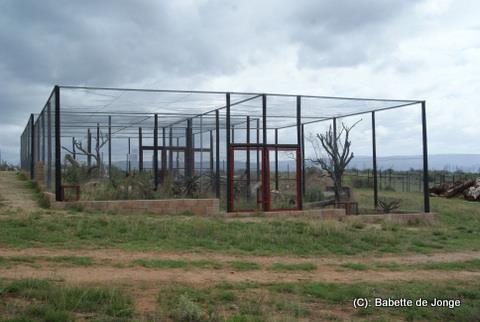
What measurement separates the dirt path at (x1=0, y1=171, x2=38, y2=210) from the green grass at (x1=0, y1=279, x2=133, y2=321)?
10.0m

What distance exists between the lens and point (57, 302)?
654 cm

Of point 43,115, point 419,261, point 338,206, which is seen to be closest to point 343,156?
point 338,206

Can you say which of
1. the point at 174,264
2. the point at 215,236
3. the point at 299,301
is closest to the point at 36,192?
the point at 215,236

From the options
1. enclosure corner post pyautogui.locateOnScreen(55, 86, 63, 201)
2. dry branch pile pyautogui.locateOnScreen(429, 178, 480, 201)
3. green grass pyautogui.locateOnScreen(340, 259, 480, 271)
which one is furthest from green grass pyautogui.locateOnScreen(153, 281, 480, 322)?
dry branch pile pyautogui.locateOnScreen(429, 178, 480, 201)

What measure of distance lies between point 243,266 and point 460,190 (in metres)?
26.2

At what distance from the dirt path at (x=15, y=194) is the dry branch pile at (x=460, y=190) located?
74.6 ft

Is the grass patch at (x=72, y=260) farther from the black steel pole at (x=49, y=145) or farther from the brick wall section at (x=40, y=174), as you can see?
the brick wall section at (x=40, y=174)

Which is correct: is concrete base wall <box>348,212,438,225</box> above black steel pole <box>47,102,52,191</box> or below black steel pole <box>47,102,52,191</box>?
below

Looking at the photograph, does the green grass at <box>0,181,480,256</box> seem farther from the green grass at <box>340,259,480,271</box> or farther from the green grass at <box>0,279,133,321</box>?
the green grass at <box>0,279,133,321</box>

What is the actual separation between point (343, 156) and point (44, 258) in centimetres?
1270

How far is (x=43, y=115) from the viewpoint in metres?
21.0

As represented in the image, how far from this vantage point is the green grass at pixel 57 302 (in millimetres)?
6164

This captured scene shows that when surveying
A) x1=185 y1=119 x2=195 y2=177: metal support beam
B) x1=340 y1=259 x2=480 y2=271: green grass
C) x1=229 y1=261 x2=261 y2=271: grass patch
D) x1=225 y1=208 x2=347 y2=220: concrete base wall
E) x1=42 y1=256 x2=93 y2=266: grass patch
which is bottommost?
x1=340 y1=259 x2=480 y2=271: green grass

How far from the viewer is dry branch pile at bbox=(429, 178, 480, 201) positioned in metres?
31.3
